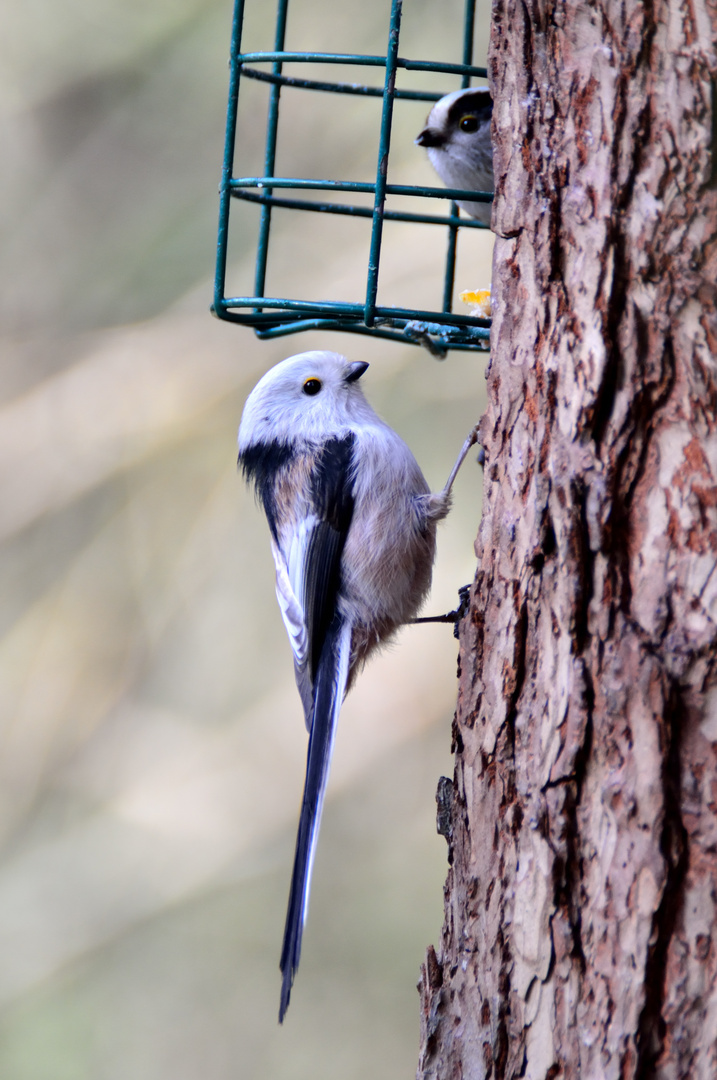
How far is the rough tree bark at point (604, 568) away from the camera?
1364 millimetres

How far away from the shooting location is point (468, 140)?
239 cm

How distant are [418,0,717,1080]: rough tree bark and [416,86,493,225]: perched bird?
736 mm

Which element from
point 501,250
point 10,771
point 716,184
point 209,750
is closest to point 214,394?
point 209,750

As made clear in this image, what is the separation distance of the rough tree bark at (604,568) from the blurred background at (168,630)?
2984 mm

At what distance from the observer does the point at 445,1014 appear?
1701 millimetres

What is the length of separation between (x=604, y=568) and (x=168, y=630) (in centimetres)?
372

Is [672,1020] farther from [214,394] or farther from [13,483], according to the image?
[13,483]

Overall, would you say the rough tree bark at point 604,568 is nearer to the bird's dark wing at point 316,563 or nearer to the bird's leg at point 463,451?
the bird's leg at point 463,451

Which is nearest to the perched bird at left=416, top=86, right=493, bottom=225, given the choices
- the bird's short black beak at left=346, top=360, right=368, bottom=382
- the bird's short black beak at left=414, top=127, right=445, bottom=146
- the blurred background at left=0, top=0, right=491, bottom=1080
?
the bird's short black beak at left=414, top=127, right=445, bottom=146

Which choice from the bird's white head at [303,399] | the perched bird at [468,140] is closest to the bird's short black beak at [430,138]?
the perched bird at [468,140]

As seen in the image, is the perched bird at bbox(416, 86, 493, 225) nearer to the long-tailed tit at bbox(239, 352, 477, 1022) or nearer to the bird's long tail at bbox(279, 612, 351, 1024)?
the long-tailed tit at bbox(239, 352, 477, 1022)

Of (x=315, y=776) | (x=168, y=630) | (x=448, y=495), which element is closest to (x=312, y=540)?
(x=448, y=495)

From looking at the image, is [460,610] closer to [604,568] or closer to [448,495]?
[448,495]

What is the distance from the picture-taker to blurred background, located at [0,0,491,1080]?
4.71m
